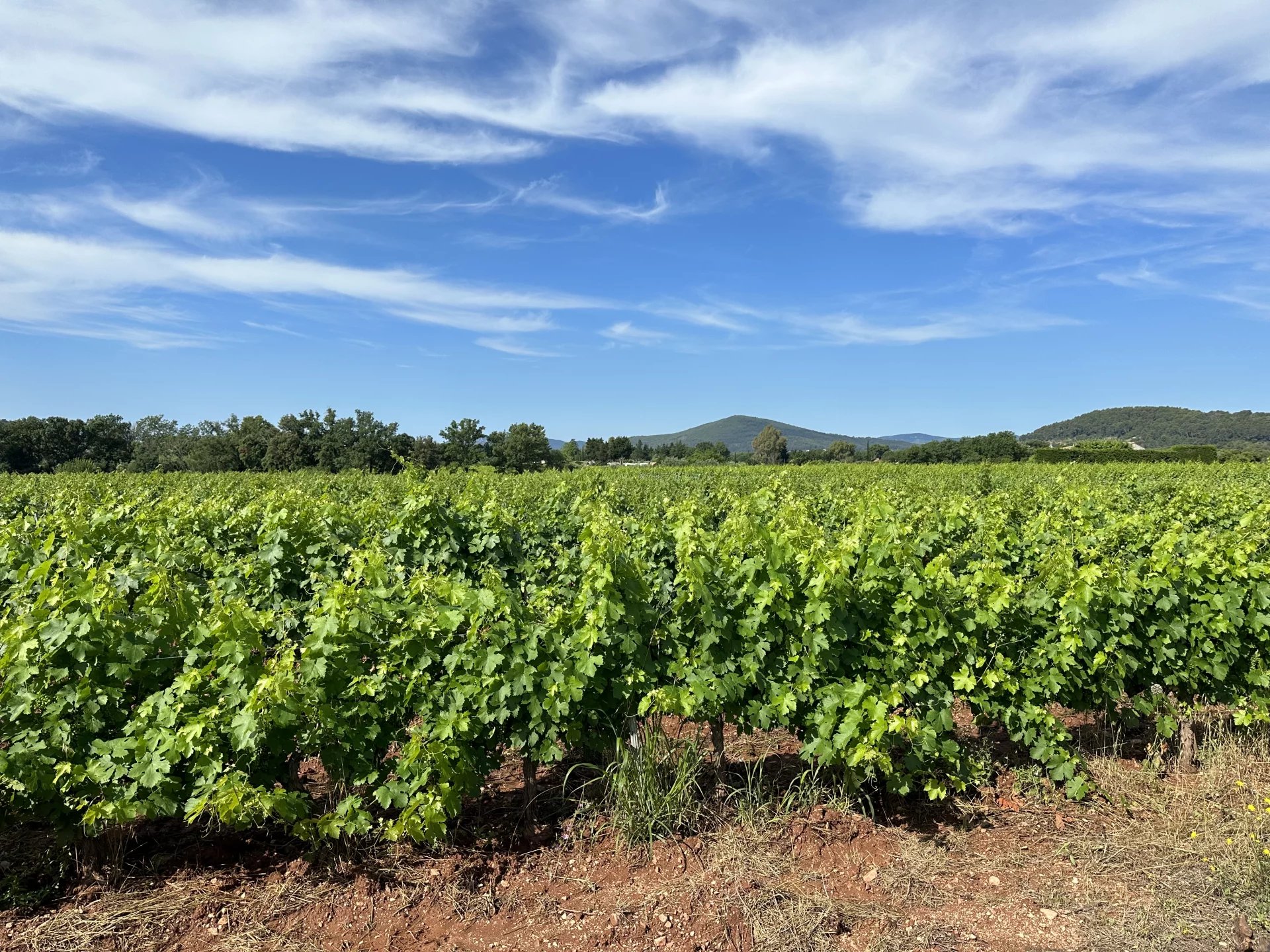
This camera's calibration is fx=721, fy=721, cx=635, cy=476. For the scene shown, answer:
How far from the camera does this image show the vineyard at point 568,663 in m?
3.22

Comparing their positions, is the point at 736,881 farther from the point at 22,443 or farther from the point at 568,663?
the point at 22,443

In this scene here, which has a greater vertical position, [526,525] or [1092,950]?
[526,525]

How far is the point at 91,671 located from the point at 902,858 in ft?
13.2

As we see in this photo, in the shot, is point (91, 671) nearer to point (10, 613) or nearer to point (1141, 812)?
point (10, 613)

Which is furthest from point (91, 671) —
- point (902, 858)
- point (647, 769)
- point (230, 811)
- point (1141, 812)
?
point (1141, 812)

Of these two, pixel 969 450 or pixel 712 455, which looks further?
pixel 712 455

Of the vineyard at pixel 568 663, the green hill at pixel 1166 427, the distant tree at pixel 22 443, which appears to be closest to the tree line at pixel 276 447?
the distant tree at pixel 22 443

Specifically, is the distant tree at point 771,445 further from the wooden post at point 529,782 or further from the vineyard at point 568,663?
the wooden post at point 529,782

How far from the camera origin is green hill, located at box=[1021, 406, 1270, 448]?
13075cm

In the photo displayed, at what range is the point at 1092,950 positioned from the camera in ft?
9.73

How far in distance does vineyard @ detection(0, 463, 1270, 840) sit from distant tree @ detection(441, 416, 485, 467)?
47709 mm

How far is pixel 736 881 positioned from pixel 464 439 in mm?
55327

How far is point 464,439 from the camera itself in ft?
186

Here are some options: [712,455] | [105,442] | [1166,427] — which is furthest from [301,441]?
[1166,427]
